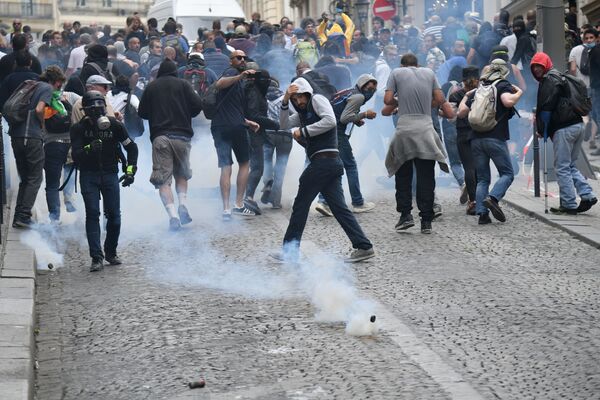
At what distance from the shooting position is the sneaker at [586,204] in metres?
13.1

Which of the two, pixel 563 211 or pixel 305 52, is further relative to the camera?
pixel 305 52

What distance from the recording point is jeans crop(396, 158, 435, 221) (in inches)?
486

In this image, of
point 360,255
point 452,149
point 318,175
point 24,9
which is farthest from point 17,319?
point 24,9

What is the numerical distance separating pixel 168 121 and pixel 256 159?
1.75 metres

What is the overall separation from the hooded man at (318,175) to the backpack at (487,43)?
31.7ft

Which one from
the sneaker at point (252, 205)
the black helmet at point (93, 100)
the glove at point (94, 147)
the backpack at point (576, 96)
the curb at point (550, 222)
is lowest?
the curb at point (550, 222)

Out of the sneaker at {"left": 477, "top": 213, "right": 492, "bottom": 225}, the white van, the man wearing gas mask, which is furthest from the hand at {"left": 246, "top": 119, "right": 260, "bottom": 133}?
the white van

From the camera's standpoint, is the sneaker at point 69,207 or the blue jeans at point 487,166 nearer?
the blue jeans at point 487,166

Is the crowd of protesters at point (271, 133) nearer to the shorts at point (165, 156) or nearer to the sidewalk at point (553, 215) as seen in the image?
the shorts at point (165, 156)

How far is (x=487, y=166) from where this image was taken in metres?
13.2

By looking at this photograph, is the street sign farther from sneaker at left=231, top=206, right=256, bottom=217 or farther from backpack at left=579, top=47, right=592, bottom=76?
sneaker at left=231, top=206, right=256, bottom=217

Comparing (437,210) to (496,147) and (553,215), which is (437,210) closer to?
(496,147)

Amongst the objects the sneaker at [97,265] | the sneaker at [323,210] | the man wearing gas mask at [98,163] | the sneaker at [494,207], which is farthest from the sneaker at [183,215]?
the sneaker at [494,207]

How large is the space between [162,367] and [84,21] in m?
91.0
